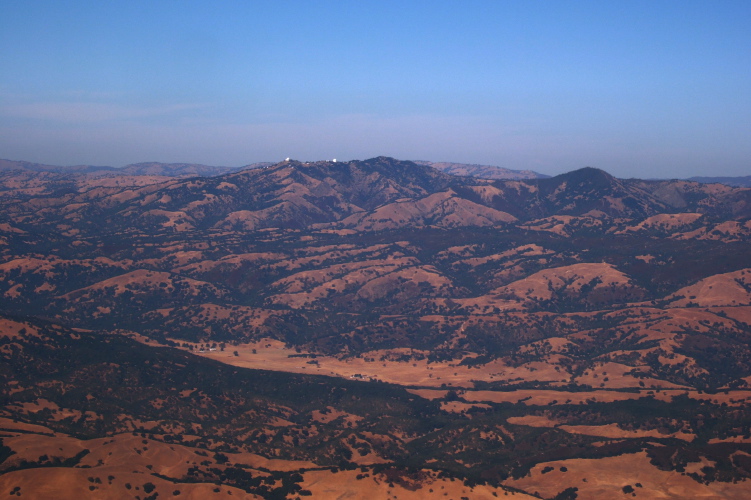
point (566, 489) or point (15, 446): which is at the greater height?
point (15, 446)

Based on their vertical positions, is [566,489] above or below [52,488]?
below

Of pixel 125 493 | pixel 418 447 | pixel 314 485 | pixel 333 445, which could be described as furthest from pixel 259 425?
pixel 125 493

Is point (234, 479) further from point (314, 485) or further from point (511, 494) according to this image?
point (511, 494)

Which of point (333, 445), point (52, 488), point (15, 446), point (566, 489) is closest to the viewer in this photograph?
point (52, 488)

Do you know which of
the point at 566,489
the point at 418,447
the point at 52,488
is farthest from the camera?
the point at 418,447

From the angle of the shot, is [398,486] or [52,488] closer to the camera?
[52,488]

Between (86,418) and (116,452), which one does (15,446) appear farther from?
(86,418)

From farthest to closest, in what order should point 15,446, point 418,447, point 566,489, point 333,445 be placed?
point 418,447
point 333,445
point 566,489
point 15,446

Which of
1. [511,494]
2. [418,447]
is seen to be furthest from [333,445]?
[511,494]

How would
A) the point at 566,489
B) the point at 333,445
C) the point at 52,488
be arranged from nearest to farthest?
1. the point at 52,488
2. the point at 566,489
3. the point at 333,445
